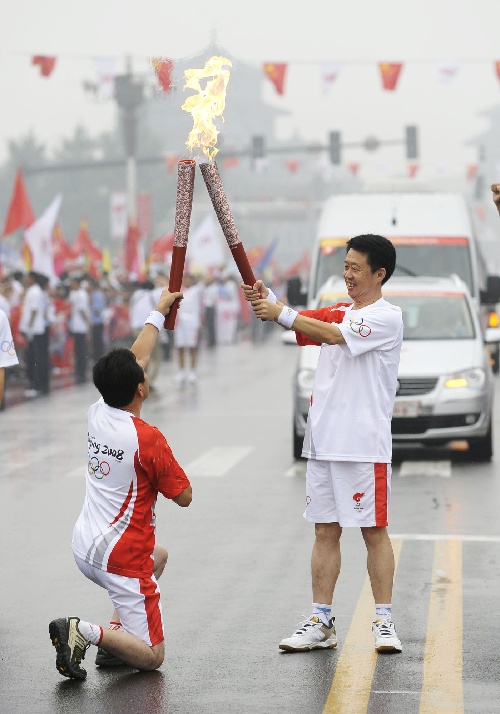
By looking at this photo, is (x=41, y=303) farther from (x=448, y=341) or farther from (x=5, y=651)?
(x=5, y=651)

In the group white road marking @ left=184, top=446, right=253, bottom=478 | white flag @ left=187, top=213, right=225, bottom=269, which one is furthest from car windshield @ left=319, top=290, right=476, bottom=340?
white flag @ left=187, top=213, right=225, bottom=269

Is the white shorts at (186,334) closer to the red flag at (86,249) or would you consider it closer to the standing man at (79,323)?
the standing man at (79,323)

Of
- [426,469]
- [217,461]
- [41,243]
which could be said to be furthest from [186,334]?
[426,469]

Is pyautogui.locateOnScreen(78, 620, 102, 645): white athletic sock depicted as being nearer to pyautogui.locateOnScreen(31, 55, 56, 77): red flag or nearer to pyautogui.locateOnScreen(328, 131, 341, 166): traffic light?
pyautogui.locateOnScreen(31, 55, 56, 77): red flag

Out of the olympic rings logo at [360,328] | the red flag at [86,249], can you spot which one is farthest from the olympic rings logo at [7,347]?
the red flag at [86,249]

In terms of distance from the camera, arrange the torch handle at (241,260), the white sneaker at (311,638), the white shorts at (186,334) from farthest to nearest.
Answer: the white shorts at (186,334)
the white sneaker at (311,638)
the torch handle at (241,260)

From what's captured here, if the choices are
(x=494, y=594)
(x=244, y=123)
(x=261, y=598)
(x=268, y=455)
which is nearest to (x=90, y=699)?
(x=261, y=598)

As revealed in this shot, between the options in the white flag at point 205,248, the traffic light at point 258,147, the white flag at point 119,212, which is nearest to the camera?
the white flag at point 205,248

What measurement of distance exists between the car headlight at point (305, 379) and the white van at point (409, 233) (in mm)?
4240

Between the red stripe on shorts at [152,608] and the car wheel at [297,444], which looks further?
the car wheel at [297,444]

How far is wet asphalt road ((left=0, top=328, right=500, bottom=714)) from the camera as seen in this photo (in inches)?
237

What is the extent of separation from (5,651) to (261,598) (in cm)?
168

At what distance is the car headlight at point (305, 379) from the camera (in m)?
14.0

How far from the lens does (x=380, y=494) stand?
6805mm
